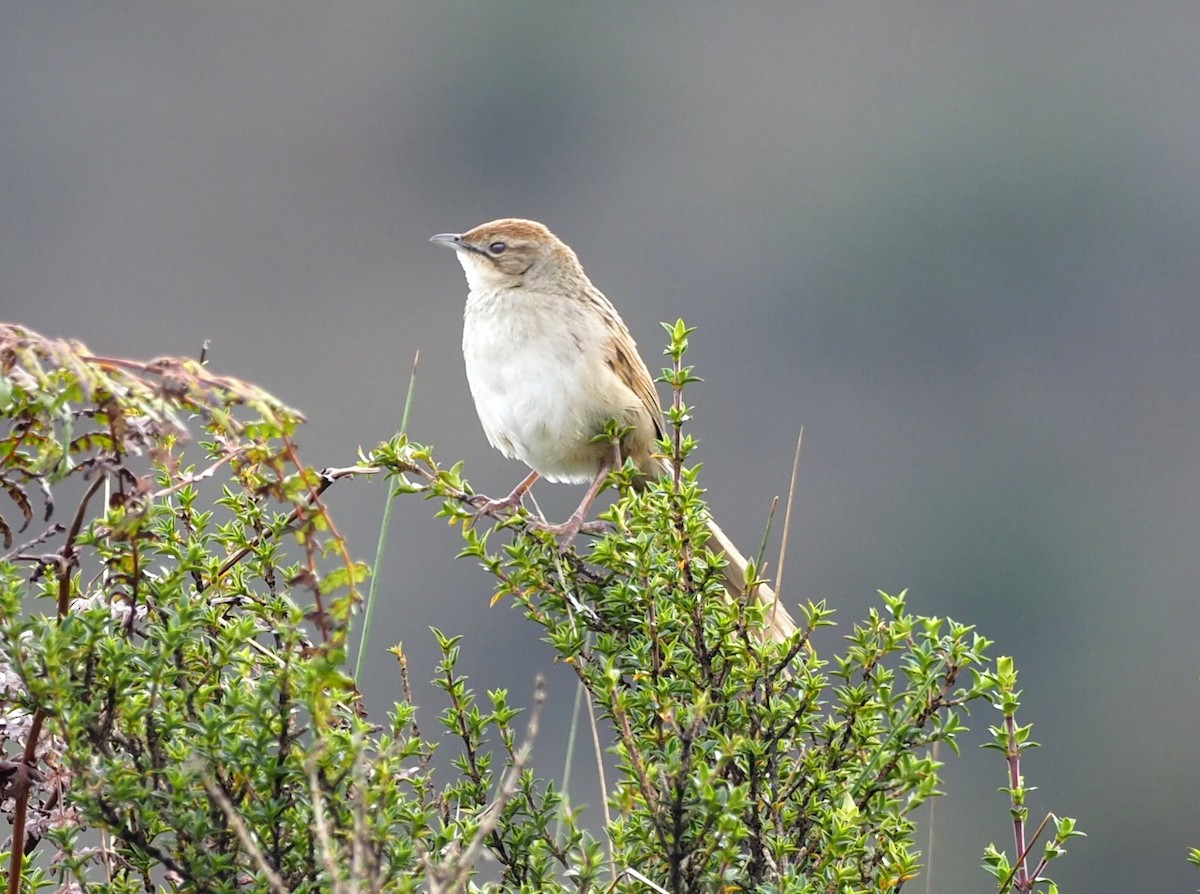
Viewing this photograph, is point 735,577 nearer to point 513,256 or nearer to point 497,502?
point 497,502

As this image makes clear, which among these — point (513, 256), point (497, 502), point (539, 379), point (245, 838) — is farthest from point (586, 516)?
point (245, 838)

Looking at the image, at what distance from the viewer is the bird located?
495cm

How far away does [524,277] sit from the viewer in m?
5.40

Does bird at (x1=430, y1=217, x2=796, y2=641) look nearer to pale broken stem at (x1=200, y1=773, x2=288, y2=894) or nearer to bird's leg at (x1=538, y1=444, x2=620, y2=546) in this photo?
bird's leg at (x1=538, y1=444, x2=620, y2=546)

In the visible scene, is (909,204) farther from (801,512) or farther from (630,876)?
(630,876)

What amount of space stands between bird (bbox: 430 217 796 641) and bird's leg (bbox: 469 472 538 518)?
2cm

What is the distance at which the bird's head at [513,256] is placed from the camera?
5418mm

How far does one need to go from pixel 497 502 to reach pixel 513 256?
5.15ft

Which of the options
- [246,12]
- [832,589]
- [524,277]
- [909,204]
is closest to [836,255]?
[909,204]

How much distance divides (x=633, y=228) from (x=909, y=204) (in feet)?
27.2

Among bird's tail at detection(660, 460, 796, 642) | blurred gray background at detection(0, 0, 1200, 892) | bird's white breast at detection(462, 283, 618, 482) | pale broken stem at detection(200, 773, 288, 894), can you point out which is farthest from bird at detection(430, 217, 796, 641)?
blurred gray background at detection(0, 0, 1200, 892)

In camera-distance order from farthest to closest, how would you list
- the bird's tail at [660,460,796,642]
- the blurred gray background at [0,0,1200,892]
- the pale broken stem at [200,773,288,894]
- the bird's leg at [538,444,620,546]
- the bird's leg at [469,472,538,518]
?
the blurred gray background at [0,0,1200,892] → the bird's leg at [538,444,620,546] → the bird's tail at [660,460,796,642] → the bird's leg at [469,472,538,518] → the pale broken stem at [200,773,288,894]

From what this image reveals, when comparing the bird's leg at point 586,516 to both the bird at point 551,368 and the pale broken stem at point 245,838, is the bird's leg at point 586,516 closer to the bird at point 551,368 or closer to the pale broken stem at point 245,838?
Result: the bird at point 551,368

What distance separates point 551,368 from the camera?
5.00m
